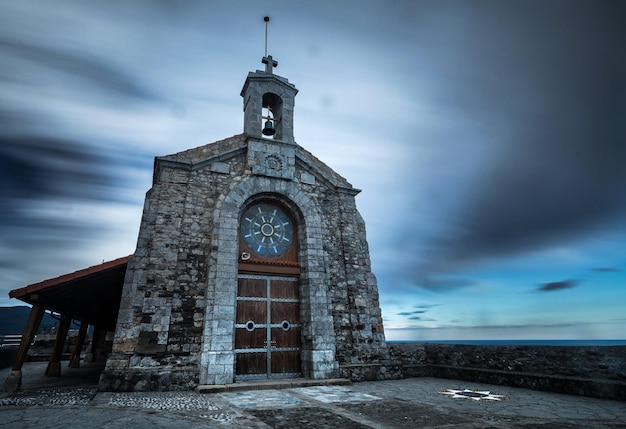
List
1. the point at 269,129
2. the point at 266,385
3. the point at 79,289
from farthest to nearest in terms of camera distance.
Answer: the point at 269,129, the point at 79,289, the point at 266,385

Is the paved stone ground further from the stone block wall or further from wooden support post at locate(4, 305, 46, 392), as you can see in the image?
the stone block wall

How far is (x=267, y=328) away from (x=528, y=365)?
6.43m

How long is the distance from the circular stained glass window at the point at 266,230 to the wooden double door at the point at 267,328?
864mm

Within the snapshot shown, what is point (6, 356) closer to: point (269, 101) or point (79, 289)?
point (79, 289)

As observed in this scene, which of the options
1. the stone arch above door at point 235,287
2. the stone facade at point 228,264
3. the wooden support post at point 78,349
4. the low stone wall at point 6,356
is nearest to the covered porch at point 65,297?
the stone facade at point 228,264

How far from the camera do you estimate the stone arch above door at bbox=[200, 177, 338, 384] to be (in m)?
8.00

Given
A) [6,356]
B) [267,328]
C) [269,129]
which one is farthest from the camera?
[6,356]

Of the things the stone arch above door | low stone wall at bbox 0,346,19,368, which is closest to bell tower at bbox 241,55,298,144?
the stone arch above door

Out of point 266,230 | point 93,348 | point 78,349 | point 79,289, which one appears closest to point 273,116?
point 266,230

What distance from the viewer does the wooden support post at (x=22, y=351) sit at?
7.36 m

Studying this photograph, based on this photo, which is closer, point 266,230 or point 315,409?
point 315,409

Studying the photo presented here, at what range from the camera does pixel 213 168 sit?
32.2ft

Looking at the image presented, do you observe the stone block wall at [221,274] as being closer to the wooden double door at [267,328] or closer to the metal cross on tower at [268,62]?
the wooden double door at [267,328]

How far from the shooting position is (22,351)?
24.7 feet
